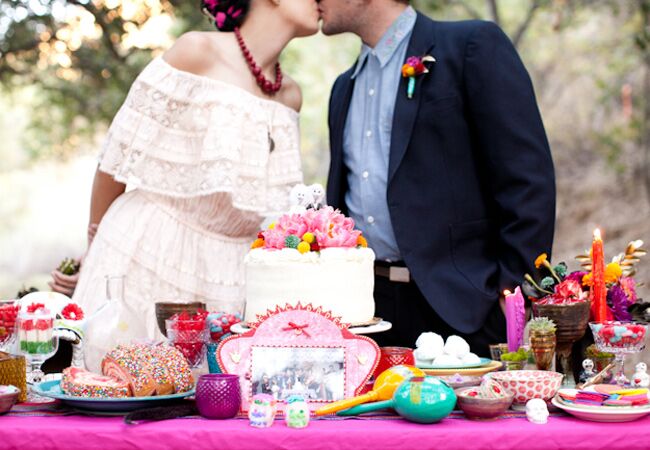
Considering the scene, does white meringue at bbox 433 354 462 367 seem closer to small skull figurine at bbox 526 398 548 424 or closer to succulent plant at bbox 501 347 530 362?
succulent plant at bbox 501 347 530 362

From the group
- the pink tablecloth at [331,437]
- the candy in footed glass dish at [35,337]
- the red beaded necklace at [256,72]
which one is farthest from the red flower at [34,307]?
the red beaded necklace at [256,72]

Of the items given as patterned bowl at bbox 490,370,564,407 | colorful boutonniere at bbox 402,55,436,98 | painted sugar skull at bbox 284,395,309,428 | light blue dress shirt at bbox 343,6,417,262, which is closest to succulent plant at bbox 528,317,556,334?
patterned bowl at bbox 490,370,564,407

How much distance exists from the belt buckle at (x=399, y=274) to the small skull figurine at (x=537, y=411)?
1171mm

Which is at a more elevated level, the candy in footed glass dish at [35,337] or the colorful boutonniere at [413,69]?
the colorful boutonniere at [413,69]

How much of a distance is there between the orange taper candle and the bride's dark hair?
1785 mm

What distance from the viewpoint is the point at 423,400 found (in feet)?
6.23

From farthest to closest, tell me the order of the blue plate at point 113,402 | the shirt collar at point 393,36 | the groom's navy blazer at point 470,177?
the shirt collar at point 393,36 < the groom's navy blazer at point 470,177 < the blue plate at point 113,402

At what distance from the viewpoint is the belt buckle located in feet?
10.1

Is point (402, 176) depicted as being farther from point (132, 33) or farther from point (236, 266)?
point (132, 33)

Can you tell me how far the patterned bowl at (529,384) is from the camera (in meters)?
2.03

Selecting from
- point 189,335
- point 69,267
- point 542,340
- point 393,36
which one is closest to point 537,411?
point 542,340

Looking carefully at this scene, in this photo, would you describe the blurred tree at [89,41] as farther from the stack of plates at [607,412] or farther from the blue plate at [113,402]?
the stack of plates at [607,412]

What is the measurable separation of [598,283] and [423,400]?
0.68m

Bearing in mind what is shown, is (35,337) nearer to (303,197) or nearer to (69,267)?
(303,197)
